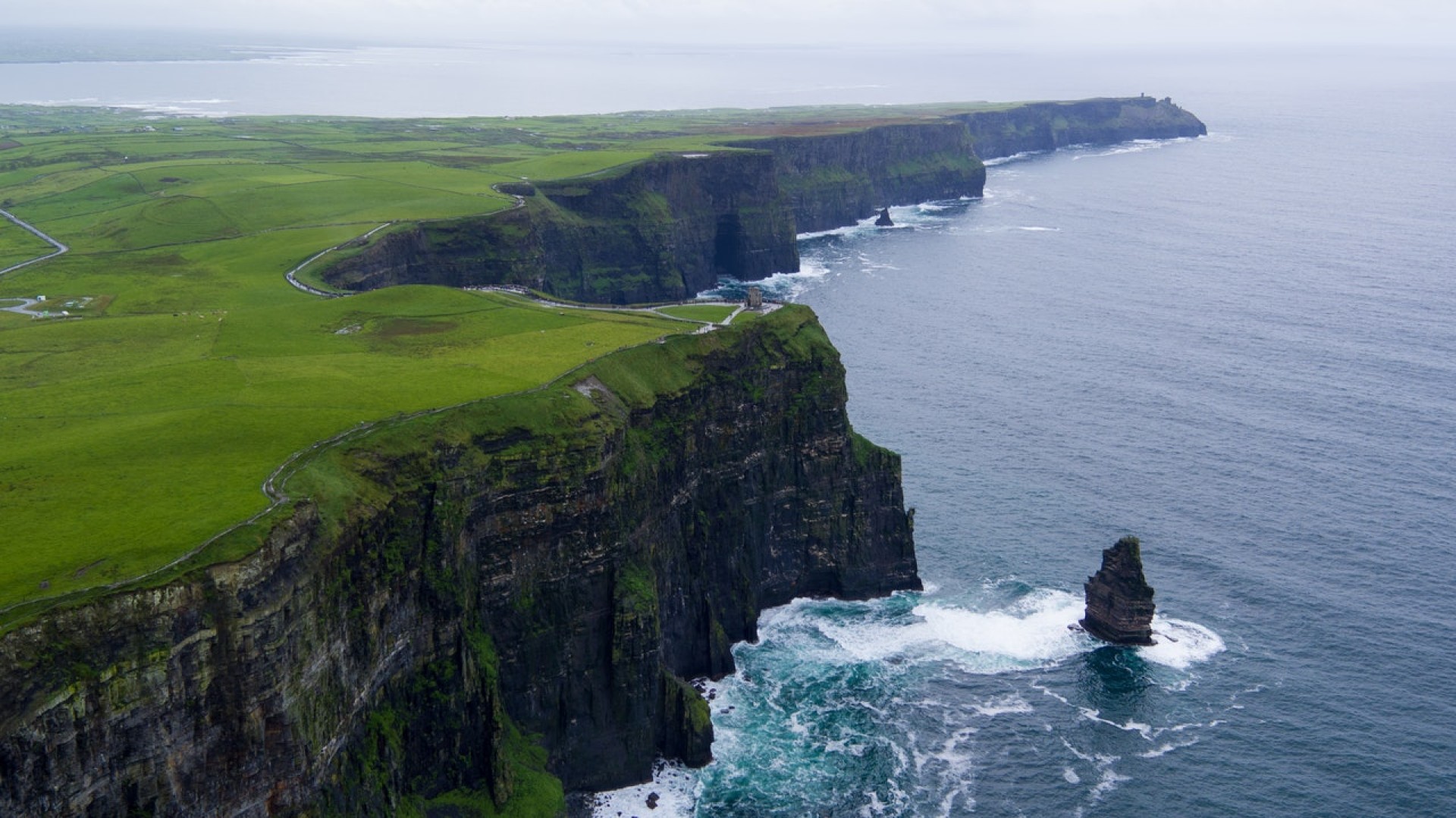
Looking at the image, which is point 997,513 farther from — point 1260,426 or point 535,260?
point 535,260

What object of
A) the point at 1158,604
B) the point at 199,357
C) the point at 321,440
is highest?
the point at 199,357

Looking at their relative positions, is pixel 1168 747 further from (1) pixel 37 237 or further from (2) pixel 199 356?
(1) pixel 37 237

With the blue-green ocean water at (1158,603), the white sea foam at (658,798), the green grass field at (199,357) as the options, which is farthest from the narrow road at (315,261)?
the white sea foam at (658,798)

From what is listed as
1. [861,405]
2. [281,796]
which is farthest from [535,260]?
[281,796]

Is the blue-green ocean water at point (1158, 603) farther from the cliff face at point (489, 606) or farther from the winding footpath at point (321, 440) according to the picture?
the winding footpath at point (321, 440)

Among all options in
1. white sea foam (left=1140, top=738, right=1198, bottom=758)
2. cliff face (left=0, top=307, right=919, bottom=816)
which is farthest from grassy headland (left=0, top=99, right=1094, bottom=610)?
white sea foam (left=1140, top=738, right=1198, bottom=758)

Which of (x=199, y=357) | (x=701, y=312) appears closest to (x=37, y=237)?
(x=199, y=357)
